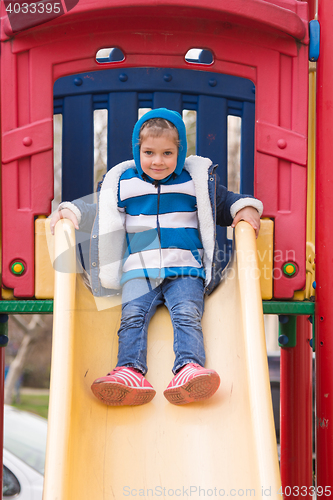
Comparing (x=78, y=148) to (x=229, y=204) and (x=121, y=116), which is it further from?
(x=229, y=204)

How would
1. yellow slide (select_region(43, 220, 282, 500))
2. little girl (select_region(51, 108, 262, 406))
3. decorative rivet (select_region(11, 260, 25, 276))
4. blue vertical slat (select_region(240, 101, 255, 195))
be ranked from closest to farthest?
yellow slide (select_region(43, 220, 282, 500)), little girl (select_region(51, 108, 262, 406)), decorative rivet (select_region(11, 260, 25, 276)), blue vertical slat (select_region(240, 101, 255, 195))

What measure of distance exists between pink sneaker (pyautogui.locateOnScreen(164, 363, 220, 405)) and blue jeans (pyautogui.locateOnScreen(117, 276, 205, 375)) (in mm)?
76

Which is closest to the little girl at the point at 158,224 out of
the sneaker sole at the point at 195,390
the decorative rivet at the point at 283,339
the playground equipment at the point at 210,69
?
the playground equipment at the point at 210,69

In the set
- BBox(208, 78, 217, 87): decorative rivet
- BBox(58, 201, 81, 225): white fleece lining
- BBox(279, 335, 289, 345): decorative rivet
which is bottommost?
BBox(279, 335, 289, 345): decorative rivet

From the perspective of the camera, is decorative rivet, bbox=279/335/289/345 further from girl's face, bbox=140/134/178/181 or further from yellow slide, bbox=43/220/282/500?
girl's face, bbox=140/134/178/181

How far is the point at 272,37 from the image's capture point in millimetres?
2330

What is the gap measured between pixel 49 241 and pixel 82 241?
0.55 ft

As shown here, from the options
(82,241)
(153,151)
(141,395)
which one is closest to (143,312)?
(141,395)

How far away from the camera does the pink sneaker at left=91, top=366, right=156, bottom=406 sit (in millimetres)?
1704

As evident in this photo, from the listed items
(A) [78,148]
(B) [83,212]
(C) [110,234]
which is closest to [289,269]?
(C) [110,234]

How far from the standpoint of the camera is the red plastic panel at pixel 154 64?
2.28 metres

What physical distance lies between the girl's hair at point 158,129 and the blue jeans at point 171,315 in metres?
0.59

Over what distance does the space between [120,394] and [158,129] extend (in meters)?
1.06

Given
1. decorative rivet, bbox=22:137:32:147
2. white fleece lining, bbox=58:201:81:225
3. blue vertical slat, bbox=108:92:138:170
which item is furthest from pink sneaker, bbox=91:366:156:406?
blue vertical slat, bbox=108:92:138:170
